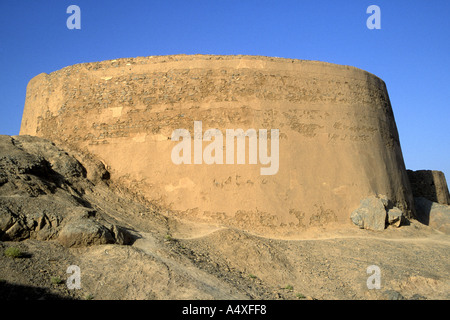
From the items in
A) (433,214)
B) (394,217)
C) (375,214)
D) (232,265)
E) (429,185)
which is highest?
(429,185)

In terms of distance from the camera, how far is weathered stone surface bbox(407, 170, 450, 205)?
59.4 ft

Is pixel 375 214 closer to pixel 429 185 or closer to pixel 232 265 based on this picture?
pixel 232 265

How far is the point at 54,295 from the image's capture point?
623 centimetres

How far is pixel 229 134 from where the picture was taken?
468 inches

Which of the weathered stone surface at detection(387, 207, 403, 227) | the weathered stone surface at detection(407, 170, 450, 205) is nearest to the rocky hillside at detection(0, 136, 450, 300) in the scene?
the weathered stone surface at detection(387, 207, 403, 227)

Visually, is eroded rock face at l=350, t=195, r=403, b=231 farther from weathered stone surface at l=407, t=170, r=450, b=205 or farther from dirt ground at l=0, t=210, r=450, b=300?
weathered stone surface at l=407, t=170, r=450, b=205

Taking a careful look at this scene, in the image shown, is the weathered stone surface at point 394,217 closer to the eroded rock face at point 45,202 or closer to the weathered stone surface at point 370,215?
the weathered stone surface at point 370,215

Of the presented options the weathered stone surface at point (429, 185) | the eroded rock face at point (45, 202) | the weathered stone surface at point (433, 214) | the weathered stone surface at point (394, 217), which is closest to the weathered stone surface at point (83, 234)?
the eroded rock face at point (45, 202)

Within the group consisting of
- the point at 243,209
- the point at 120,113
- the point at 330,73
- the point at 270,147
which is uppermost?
the point at 330,73

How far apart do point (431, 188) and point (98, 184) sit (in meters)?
14.7

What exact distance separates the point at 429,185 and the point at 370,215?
782cm

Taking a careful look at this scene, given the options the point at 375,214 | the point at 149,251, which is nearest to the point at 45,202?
the point at 149,251

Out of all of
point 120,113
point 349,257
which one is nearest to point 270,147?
point 349,257

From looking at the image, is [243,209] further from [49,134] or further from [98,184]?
[49,134]
